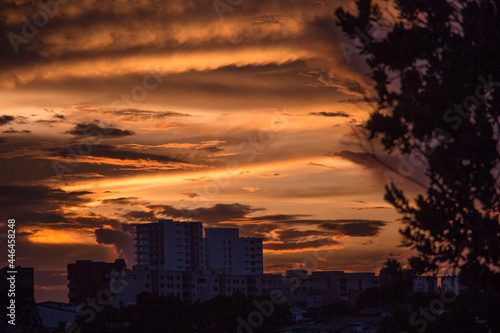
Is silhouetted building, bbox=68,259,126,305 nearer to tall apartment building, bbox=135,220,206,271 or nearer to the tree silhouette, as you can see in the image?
tall apartment building, bbox=135,220,206,271

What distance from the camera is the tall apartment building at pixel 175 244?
393ft

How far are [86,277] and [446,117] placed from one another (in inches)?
3640

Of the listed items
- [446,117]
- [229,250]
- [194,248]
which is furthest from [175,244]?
[446,117]

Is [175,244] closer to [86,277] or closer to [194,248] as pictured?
[194,248]

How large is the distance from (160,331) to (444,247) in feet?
144

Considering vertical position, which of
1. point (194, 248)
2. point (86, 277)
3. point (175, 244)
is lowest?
point (86, 277)

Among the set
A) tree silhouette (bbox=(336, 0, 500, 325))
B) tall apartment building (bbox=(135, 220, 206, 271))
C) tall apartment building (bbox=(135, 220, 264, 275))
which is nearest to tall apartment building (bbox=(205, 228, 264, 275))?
tall apartment building (bbox=(135, 220, 264, 275))

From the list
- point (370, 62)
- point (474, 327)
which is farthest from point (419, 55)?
point (474, 327)

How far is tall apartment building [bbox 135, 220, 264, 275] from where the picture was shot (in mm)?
119938

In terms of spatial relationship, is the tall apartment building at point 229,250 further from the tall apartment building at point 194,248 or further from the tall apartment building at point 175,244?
the tall apartment building at point 175,244

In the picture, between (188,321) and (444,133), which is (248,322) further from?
(444,133)

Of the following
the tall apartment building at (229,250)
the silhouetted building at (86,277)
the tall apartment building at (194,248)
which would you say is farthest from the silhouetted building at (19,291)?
the tall apartment building at (229,250)

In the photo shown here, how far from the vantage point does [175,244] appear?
395ft

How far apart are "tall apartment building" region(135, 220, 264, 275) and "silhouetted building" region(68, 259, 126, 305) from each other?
18333mm
